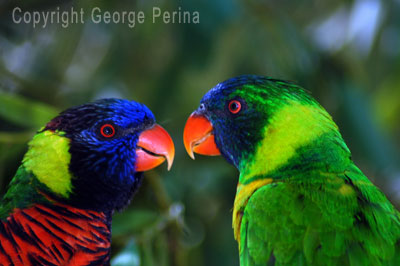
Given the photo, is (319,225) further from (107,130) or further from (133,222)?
(133,222)

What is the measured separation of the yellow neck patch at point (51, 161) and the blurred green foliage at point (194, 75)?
376 millimetres

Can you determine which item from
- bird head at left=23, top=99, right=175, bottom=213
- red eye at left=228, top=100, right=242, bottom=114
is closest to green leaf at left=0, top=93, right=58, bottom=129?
bird head at left=23, top=99, right=175, bottom=213

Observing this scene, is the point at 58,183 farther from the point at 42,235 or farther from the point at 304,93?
the point at 304,93

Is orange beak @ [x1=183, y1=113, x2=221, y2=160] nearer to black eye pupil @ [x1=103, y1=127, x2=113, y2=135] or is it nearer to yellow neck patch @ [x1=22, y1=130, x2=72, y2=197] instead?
black eye pupil @ [x1=103, y1=127, x2=113, y2=135]

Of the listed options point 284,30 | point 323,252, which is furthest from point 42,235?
point 284,30

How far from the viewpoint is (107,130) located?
166cm

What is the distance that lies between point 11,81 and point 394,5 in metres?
2.49

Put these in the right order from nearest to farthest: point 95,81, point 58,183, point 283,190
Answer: point 283,190, point 58,183, point 95,81

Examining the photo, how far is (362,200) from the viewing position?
141 cm

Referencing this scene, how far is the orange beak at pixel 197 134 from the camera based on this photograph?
1.73m

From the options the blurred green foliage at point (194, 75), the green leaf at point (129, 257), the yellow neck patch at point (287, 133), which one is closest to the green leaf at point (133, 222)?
the blurred green foliage at point (194, 75)

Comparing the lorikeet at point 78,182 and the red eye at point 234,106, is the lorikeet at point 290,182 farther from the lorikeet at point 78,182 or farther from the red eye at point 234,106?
the lorikeet at point 78,182

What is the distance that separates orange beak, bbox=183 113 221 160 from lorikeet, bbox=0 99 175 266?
3.1 inches

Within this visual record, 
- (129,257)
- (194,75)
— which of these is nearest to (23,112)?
(129,257)
